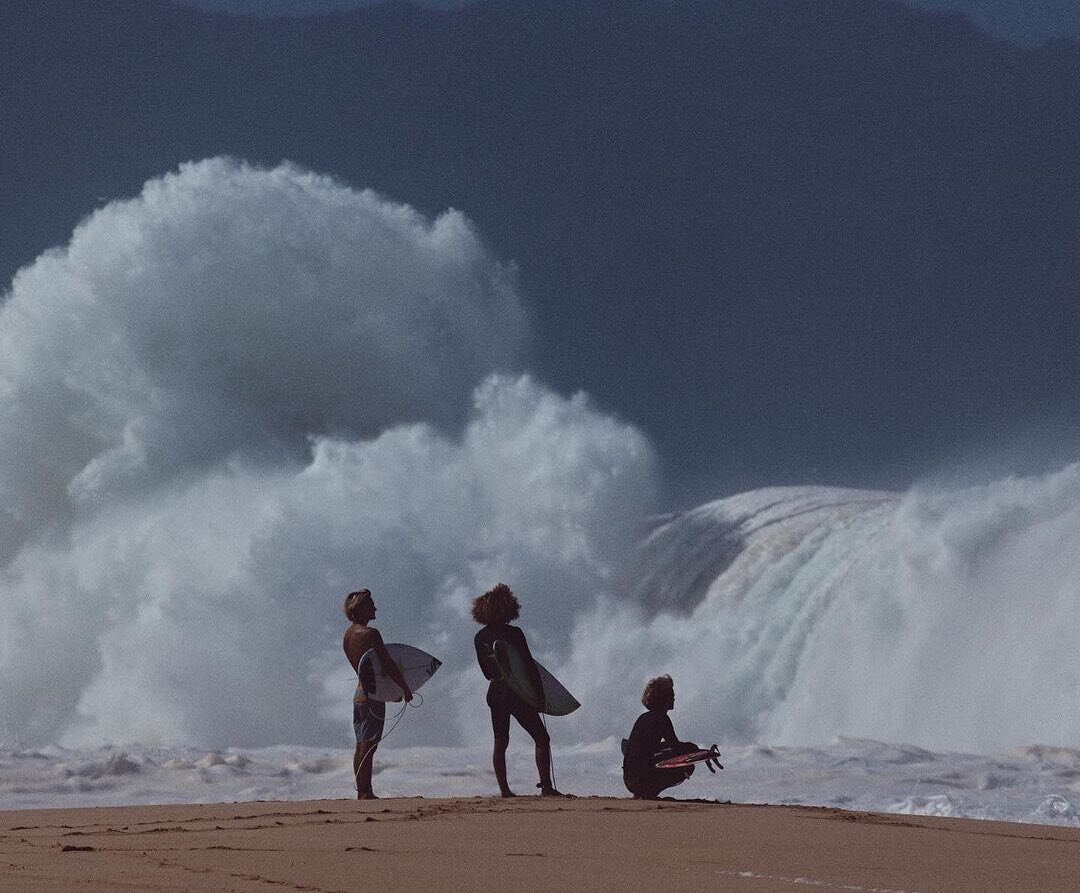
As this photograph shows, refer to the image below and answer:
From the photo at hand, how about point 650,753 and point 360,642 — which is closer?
point 650,753

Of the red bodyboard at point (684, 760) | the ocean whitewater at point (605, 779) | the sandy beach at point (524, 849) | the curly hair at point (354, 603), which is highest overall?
the curly hair at point (354, 603)

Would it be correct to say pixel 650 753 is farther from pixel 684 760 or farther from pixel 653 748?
pixel 684 760

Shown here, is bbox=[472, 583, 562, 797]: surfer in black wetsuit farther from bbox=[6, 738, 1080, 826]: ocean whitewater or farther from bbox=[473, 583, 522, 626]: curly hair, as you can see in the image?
bbox=[6, 738, 1080, 826]: ocean whitewater

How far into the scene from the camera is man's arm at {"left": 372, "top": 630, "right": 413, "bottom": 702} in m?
8.18

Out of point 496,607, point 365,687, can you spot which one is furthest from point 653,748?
point 365,687

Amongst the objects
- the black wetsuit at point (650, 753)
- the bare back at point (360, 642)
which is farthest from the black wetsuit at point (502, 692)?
the bare back at point (360, 642)

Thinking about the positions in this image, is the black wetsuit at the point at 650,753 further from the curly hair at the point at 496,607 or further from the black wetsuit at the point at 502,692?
the curly hair at the point at 496,607

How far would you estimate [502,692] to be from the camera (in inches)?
313

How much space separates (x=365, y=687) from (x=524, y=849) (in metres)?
2.78

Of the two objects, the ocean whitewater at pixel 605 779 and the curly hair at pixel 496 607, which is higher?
the curly hair at pixel 496 607

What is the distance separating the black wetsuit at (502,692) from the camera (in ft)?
26.1

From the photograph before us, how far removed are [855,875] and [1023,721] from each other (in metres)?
11.6

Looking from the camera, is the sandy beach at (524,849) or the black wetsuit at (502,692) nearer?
the sandy beach at (524,849)

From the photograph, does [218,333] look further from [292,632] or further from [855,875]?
[855,875]
